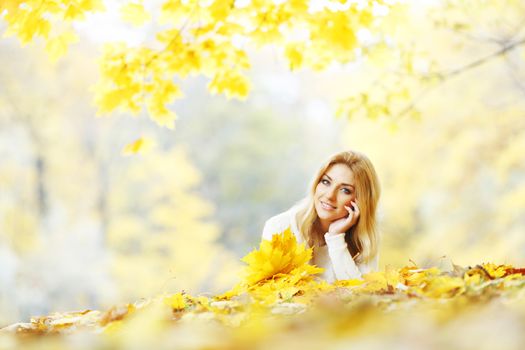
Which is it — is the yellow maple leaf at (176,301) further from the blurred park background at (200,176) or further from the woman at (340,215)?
the blurred park background at (200,176)

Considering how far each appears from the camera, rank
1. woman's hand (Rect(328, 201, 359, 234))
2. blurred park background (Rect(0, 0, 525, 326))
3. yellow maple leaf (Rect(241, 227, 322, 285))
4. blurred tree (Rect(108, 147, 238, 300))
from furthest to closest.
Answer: blurred tree (Rect(108, 147, 238, 300)), blurred park background (Rect(0, 0, 525, 326)), woman's hand (Rect(328, 201, 359, 234)), yellow maple leaf (Rect(241, 227, 322, 285))

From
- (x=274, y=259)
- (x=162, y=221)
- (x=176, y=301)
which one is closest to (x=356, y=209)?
(x=274, y=259)

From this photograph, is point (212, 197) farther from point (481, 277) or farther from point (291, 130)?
point (481, 277)

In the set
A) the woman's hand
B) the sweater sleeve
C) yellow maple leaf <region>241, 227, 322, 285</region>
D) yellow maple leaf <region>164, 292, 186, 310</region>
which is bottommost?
yellow maple leaf <region>164, 292, 186, 310</region>

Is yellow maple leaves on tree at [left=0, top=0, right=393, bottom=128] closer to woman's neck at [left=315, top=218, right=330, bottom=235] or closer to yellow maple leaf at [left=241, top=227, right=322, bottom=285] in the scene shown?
woman's neck at [left=315, top=218, right=330, bottom=235]

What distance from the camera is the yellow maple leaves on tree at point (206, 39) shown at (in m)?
2.51

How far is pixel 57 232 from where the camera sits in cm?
1302

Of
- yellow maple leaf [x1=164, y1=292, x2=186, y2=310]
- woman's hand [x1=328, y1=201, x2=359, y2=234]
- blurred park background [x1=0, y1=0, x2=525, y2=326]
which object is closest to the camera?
yellow maple leaf [x1=164, y1=292, x2=186, y2=310]

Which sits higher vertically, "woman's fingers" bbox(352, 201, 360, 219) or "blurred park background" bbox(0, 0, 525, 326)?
"blurred park background" bbox(0, 0, 525, 326)

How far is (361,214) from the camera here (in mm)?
2680

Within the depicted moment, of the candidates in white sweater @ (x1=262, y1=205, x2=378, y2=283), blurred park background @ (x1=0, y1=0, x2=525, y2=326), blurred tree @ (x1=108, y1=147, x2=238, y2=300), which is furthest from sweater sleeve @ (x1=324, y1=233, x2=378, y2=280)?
blurred tree @ (x1=108, y1=147, x2=238, y2=300)

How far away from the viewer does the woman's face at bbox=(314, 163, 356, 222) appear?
2641mm

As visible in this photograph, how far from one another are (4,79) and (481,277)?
12257 millimetres

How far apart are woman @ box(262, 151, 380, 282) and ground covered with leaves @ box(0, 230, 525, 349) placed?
2.26 feet
